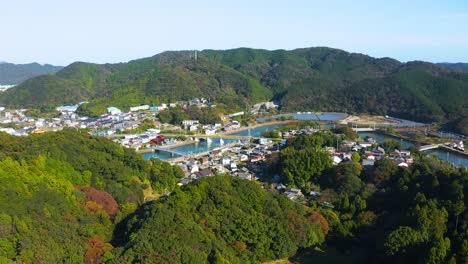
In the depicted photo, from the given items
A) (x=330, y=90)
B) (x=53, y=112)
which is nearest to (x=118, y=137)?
(x=53, y=112)

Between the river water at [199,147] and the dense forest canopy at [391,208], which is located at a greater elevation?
the dense forest canopy at [391,208]

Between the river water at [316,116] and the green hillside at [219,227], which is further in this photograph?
the river water at [316,116]

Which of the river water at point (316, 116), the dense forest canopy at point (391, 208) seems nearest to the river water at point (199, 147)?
the river water at point (316, 116)

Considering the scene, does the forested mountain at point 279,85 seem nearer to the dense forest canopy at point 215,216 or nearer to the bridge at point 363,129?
the bridge at point 363,129

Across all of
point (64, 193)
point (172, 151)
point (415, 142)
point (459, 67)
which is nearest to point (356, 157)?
point (415, 142)

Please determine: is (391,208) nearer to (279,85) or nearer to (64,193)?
(64,193)

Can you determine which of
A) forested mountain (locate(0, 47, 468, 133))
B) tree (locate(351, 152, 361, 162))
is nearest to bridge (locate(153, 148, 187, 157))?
tree (locate(351, 152, 361, 162))
